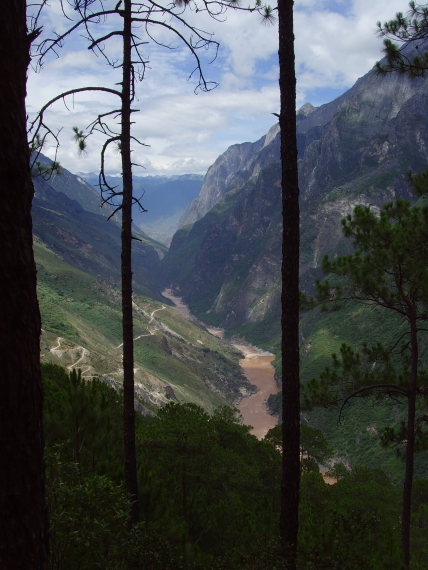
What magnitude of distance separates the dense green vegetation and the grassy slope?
51.3m

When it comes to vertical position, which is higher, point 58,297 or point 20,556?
point 20,556

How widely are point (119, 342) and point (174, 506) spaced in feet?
359

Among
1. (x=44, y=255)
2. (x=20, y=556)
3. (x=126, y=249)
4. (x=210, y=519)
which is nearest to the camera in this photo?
(x=20, y=556)

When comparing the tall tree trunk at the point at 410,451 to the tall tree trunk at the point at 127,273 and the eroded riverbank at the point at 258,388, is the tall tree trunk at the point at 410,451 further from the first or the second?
the eroded riverbank at the point at 258,388

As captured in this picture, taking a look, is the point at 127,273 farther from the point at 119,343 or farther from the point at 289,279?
the point at 119,343

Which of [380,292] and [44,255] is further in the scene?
[44,255]

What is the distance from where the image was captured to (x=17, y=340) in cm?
269

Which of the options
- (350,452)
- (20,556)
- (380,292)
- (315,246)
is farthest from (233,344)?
(20,556)

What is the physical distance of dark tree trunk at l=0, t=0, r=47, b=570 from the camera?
261cm

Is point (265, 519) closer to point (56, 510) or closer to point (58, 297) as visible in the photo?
point (56, 510)

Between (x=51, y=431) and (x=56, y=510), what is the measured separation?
5.66m

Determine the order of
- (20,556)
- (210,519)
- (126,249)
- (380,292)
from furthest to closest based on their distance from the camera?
1. (380,292)
2. (210,519)
3. (126,249)
4. (20,556)

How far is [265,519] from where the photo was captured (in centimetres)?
1354

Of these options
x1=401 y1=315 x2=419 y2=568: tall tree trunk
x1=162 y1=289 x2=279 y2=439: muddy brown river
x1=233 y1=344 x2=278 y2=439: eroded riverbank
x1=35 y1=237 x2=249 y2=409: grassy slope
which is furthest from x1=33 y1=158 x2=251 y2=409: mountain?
x1=401 y1=315 x2=419 y2=568: tall tree trunk
